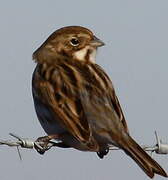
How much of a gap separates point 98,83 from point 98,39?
100 cm

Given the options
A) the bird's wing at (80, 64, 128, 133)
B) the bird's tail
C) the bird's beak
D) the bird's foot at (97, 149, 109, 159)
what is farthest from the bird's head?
the bird's tail

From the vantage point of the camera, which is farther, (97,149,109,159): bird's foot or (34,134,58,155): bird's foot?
(97,149,109,159): bird's foot

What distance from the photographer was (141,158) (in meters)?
8.67

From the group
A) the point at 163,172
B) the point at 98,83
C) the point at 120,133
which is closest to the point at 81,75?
the point at 98,83

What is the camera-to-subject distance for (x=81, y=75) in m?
9.61

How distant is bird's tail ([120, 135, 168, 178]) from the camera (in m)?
8.49

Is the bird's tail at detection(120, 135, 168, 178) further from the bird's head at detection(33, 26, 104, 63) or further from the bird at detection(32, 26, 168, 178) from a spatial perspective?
the bird's head at detection(33, 26, 104, 63)

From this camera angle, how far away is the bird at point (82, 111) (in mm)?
8867

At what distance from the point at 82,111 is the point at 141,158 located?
32.6 inches

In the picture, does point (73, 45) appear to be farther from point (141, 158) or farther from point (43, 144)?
point (141, 158)

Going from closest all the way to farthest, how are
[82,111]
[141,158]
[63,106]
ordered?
[141,158] < [82,111] < [63,106]

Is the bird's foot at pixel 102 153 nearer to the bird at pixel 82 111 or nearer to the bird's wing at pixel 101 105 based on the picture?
the bird at pixel 82 111

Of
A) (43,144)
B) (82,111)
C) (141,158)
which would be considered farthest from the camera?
(82,111)

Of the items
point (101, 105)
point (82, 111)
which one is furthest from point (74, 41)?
point (82, 111)
